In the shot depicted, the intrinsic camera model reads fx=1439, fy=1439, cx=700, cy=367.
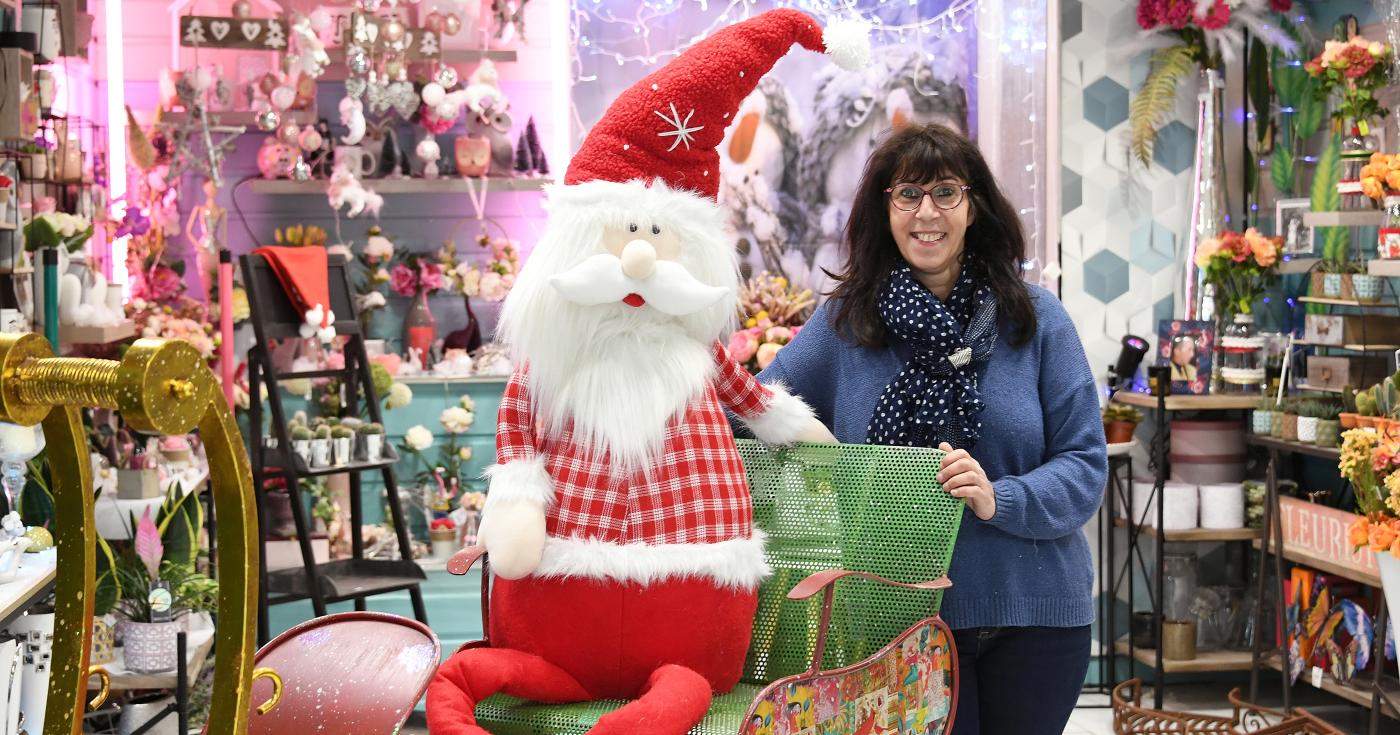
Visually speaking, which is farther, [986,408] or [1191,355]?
[1191,355]

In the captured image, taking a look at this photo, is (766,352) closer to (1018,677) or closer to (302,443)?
(302,443)

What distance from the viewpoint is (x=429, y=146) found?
16.9 feet

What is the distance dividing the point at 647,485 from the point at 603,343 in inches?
8.4

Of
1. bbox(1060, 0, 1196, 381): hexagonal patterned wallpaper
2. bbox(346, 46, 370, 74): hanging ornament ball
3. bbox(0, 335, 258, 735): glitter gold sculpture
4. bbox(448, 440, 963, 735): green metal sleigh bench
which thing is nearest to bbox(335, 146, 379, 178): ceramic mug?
bbox(346, 46, 370, 74): hanging ornament ball

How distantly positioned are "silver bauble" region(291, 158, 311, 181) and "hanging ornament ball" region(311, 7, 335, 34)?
0.47m

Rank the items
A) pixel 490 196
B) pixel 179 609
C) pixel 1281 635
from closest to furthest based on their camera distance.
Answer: pixel 179 609, pixel 1281 635, pixel 490 196

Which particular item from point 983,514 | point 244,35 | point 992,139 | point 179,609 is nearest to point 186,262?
point 244,35

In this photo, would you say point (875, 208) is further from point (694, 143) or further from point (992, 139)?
point (992, 139)

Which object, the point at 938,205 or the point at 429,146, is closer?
the point at 938,205

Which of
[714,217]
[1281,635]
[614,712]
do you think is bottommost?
[1281,635]

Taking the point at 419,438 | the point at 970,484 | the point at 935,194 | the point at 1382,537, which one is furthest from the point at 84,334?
the point at 1382,537

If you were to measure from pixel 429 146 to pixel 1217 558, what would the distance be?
3.05 meters

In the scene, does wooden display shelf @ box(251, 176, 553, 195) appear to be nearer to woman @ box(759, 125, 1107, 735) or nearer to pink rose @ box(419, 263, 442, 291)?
pink rose @ box(419, 263, 442, 291)

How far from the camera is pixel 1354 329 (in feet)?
12.8
